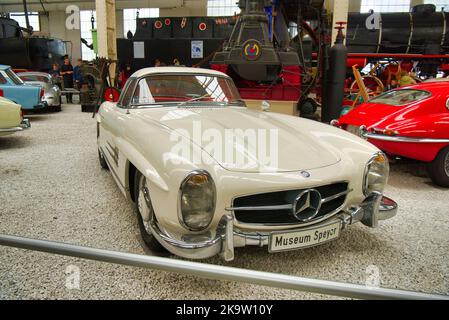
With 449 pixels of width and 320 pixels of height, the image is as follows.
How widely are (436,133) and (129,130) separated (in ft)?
10.1

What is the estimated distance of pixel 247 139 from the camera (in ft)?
7.35

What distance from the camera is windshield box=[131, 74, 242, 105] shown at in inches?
116

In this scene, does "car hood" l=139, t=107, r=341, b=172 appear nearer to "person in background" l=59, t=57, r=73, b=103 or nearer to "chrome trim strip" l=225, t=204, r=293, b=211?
"chrome trim strip" l=225, t=204, r=293, b=211

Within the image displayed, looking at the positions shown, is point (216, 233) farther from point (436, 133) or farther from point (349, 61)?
point (349, 61)

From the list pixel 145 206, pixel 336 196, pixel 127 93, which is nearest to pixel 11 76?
pixel 127 93

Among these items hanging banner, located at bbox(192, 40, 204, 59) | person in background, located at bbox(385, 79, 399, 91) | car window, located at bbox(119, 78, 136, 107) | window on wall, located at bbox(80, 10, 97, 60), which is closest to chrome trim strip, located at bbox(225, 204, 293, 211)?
car window, located at bbox(119, 78, 136, 107)

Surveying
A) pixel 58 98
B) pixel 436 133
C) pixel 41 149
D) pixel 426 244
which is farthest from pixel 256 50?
pixel 58 98

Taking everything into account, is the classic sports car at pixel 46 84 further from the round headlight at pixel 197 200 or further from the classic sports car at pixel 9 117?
the round headlight at pixel 197 200

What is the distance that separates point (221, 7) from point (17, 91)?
41.2 feet

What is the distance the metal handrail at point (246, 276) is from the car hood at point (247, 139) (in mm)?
596

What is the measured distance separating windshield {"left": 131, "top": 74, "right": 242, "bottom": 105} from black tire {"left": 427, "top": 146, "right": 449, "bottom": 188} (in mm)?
2221

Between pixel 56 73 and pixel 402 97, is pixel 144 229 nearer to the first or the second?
pixel 402 97

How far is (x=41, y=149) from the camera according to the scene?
16.8 feet

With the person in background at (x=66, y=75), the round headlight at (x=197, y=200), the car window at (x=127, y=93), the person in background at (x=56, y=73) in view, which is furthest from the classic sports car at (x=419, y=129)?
the person in background at (x=66, y=75)
